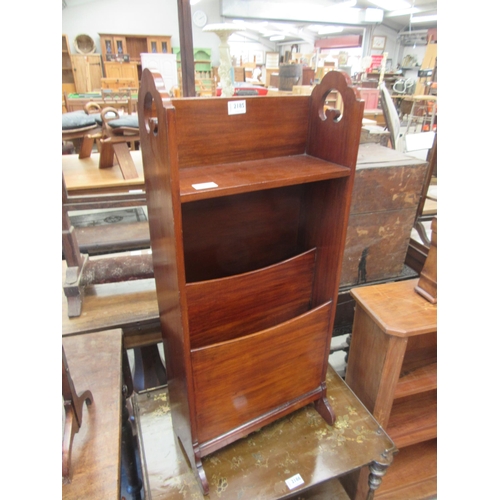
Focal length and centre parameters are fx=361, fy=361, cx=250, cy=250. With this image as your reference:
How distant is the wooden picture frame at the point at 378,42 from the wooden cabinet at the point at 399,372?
11121 mm

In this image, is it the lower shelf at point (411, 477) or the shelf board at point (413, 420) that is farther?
the lower shelf at point (411, 477)

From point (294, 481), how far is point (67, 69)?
21.2 feet

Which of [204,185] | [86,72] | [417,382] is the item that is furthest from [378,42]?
[204,185]

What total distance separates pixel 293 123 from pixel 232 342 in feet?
1.89

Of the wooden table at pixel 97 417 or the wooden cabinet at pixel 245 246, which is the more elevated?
the wooden cabinet at pixel 245 246

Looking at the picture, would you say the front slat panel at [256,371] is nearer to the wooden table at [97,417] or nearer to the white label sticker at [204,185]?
the wooden table at [97,417]

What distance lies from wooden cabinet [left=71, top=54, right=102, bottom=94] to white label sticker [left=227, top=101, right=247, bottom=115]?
18.9ft

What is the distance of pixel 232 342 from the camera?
878mm

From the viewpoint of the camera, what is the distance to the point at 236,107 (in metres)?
0.83

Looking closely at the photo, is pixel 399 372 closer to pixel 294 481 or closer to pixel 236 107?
pixel 294 481

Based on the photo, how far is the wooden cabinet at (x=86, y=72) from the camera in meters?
5.49

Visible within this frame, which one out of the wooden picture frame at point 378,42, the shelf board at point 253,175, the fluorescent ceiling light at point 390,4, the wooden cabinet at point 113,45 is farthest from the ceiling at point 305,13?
the shelf board at point 253,175

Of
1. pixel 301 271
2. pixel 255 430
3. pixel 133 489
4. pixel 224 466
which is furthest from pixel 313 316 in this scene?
pixel 133 489

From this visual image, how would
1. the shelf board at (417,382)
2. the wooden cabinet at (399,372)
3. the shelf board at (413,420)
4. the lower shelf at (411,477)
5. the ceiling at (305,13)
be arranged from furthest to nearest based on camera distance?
the ceiling at (305,13) < the lower shelf at (411,477) < the shelf board at (413,420) < the shelf board at (417,382) < the wooden cabinet at (399,372)
